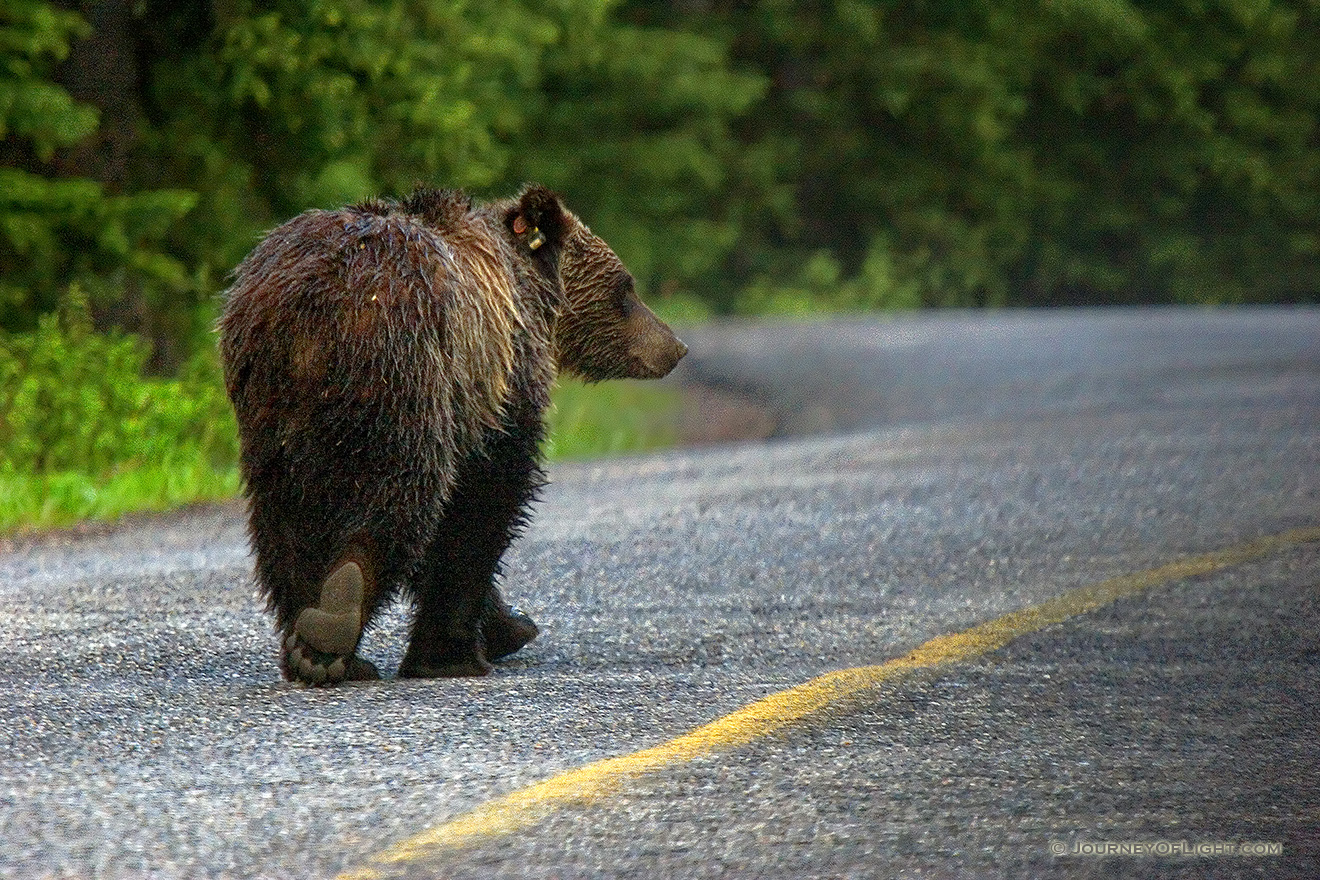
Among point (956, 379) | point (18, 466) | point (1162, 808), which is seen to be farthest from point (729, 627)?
point (956, 379)

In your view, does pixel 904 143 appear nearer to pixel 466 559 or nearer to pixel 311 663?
pixel 466 559

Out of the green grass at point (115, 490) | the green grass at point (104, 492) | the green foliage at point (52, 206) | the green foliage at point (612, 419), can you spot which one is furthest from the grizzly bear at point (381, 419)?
the green foliage at point (612, 419)

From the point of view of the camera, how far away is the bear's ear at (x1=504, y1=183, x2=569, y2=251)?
5793 mm

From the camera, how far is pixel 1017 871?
3.63 meters

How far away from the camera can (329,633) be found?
499 cm

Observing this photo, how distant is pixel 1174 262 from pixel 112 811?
37.8 meters

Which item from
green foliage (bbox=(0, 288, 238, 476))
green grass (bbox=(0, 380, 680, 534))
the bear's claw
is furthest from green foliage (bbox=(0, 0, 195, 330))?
the bear's claw

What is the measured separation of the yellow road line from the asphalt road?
33 millimetres

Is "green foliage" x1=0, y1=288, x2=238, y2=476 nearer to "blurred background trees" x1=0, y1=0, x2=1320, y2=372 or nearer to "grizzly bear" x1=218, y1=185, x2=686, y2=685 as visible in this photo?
"blurred background trees" x1=0, y1=0, x2=1320, y2=372

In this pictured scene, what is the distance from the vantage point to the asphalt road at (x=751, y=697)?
12.4 feet

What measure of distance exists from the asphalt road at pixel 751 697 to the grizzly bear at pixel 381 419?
0.87ft

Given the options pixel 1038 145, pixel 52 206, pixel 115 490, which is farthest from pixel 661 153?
pixel 115 490

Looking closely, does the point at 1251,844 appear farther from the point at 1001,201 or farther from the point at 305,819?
the point at 1001,201

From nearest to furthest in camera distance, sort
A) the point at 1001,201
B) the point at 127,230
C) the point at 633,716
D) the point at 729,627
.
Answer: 1. the point at 633,716
2. the point at 729,627
3. the point at 127,230
4. the point at 1001,201
